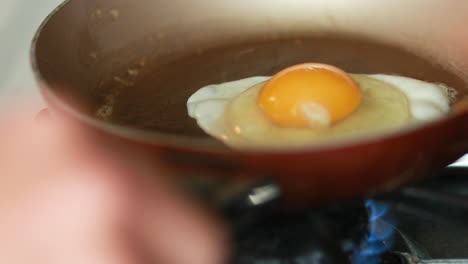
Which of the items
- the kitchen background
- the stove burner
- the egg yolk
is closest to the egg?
the egg yolk

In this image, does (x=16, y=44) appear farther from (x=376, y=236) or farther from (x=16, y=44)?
(x=376, y=236)

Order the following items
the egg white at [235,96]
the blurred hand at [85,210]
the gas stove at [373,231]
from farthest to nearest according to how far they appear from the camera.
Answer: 1. the egg white at [235,96]
2. the gas stove at [373,231]
3. the blurred hand at [85,210]

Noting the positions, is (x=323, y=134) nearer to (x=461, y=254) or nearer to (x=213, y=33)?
(x=461, y=254)

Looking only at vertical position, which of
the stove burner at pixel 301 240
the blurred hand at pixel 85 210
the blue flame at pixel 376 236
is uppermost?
the blurred hand at pixel 85 210

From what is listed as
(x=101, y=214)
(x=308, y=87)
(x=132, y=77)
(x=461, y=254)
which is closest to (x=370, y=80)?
(x=308, y=87)

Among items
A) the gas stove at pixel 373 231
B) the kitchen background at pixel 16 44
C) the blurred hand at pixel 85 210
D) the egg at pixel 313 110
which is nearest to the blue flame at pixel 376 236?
the gas stove at pixel 373 231

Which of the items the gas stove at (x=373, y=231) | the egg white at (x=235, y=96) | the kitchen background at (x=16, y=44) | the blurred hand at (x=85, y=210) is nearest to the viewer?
the blurred hand at (x=85, y=210)

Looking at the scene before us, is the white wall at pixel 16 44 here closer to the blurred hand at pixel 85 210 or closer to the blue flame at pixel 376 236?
the blurred hand at pixel 85 210
